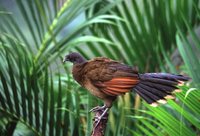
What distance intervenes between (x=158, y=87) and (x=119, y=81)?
0.45 feet

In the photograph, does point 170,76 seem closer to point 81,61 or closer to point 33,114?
point 81,61

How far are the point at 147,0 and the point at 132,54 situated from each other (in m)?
0.38

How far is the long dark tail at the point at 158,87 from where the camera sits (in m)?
2.02

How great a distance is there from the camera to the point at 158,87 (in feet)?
6.70

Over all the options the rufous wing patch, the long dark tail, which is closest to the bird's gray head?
the rufous wing patch

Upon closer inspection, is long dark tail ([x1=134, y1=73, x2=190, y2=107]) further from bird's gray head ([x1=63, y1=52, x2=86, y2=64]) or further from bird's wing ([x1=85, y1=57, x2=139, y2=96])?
bird's gray head ([x1=63, y1=52, x2=86, y2=64])

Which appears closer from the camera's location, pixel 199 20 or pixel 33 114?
pixel 33 114

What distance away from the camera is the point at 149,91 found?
2.03m

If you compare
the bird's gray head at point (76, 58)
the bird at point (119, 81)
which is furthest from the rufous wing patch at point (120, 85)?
the bird's gray head at point (76, 58)

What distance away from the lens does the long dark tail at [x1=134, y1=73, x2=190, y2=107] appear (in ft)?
6.63

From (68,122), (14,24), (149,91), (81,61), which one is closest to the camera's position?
(149,91)

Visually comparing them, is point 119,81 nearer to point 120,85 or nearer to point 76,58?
point 120,85

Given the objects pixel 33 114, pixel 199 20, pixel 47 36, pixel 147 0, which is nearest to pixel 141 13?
pixel 147 0

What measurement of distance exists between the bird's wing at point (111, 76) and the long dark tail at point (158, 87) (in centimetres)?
4
